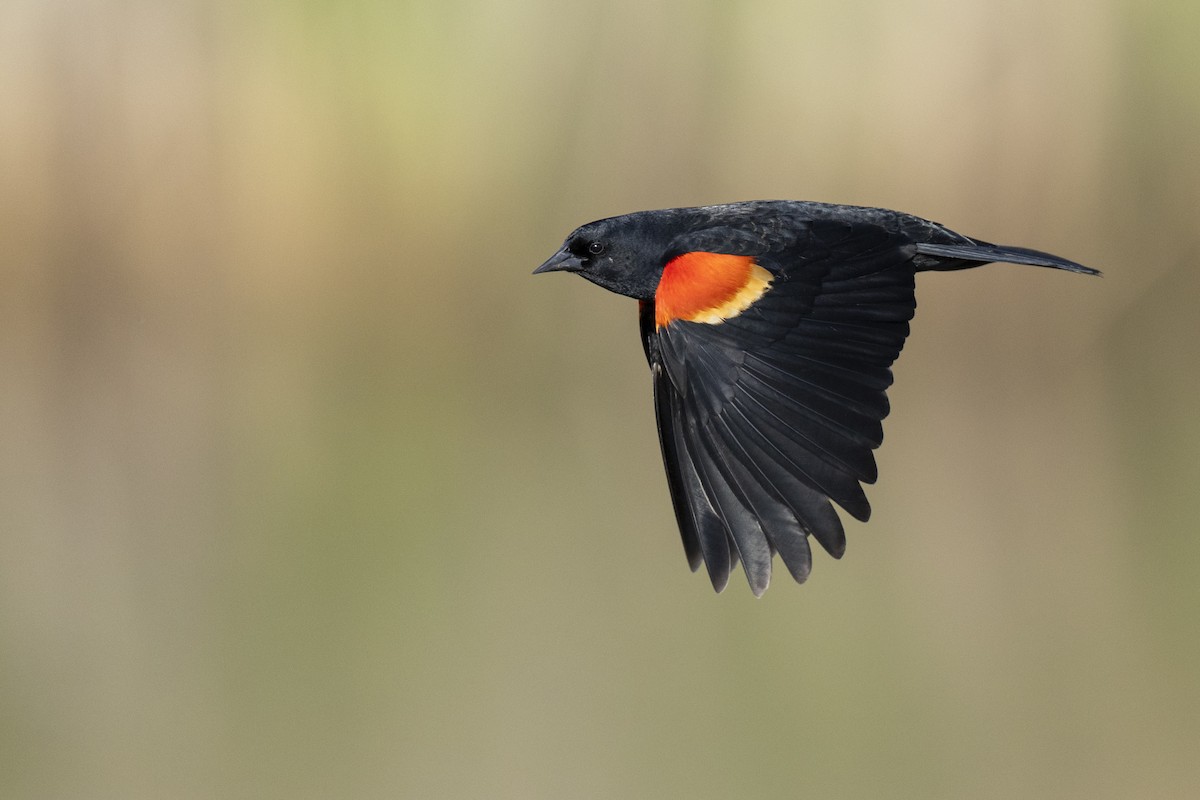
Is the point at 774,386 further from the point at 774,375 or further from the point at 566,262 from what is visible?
the point at 566,262

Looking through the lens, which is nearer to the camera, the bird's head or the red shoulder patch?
the red shoulder patch

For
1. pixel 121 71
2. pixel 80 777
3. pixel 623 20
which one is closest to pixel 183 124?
pixel 121 71

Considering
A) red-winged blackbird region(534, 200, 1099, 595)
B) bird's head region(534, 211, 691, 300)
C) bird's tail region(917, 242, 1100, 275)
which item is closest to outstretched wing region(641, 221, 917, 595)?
red-winged blackbird region(534, 200, 1099, 595)

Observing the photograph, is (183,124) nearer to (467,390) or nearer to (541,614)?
(467,390)

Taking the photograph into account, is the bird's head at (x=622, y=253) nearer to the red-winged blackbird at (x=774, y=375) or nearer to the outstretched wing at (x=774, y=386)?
the red-winged blackbird at (x=774, y=375)

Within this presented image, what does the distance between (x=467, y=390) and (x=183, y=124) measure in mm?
3063

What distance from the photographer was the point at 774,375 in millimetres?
3805

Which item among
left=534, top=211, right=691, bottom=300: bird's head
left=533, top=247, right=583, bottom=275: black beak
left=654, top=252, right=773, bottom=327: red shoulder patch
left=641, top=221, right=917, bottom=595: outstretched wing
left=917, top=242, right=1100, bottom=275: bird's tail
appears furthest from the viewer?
left=533, top=247, right=583, bottom=275: black beak

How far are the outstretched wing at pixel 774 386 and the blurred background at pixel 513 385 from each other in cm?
121

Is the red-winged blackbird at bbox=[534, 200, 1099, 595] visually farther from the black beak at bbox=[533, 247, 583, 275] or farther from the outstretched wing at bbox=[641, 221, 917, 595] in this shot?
the black beak at bbox=[533, 247, 583, 275]

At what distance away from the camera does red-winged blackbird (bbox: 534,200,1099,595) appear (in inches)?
142

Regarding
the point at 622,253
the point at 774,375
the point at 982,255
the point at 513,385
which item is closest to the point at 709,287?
the point at 774,375

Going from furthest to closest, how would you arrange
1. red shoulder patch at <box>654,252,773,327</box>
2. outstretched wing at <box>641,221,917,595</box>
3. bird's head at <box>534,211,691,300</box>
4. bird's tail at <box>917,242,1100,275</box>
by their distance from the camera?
bird's head at <box>534,211,691,300</box>
bird's tail at <box>917,242,1100,275</box>
red shoulder patch at <box>654,252,773,327</box>
outstretched wing at <box>641,221,917,595</box>

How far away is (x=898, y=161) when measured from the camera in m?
10.2
